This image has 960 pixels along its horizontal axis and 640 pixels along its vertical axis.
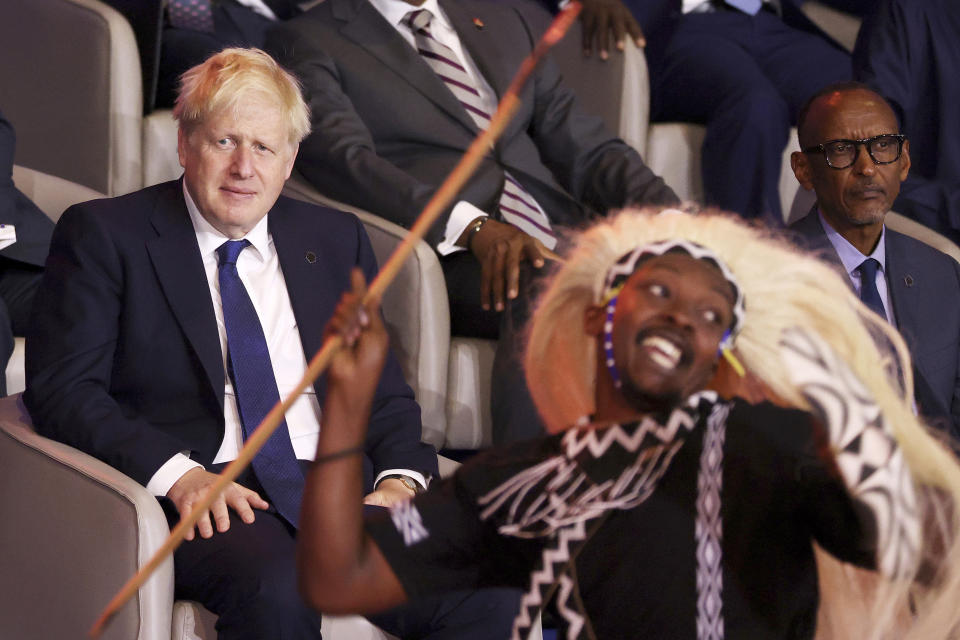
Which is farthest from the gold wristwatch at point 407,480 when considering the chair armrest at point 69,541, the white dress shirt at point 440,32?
the white dress shirt at point 440,32

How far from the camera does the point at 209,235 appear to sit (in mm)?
2004

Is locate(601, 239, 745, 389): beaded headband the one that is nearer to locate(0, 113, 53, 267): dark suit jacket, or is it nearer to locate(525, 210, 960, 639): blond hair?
locate(525, 210, 960, 639): blond hair

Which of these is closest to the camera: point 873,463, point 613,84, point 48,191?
point 873,463

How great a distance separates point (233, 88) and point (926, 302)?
129 centimetres

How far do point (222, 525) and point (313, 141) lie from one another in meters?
0.93

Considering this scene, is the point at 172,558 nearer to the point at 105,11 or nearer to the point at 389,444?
the point at 389,444

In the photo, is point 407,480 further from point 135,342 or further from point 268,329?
point 135,342

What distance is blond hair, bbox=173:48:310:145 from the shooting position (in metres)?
1.98

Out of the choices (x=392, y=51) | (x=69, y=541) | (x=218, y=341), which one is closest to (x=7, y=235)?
(x=218, y=341)

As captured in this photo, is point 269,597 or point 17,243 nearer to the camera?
point 269,597

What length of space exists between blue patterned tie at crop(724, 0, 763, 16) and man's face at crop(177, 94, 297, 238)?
5.26 ft

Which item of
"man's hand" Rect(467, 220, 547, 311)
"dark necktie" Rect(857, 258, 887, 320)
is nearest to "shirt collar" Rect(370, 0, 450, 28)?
"man's hand" Rect(467, 220, 547, 311)

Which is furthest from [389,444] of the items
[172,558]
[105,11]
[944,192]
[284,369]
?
[944,192]

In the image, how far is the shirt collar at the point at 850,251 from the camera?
2400 mm
